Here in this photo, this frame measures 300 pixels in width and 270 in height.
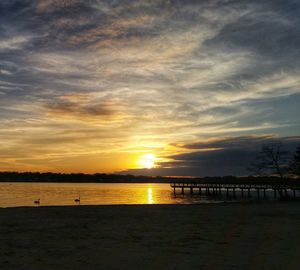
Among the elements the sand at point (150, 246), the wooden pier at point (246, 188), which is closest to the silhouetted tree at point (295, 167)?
the wooden pier at point (246, 188)

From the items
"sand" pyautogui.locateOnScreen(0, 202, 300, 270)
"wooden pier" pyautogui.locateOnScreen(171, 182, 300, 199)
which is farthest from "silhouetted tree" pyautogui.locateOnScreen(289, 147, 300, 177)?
"sand" pyautogui.locateOnScreen(0, 202, 300, 270)

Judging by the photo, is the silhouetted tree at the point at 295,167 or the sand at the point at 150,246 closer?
the sand at the point at 150,246

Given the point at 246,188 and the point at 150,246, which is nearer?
the point at 150,246

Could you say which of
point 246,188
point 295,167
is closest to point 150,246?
point 295,167

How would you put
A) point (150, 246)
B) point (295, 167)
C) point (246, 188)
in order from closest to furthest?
point (150, 246), point (295, 167), point (246, 188)

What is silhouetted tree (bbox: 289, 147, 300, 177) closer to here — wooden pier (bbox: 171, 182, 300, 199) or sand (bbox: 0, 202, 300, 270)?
wooden pier (bbox: 171, 182, 300, 199)

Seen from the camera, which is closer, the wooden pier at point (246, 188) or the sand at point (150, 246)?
the sand at point (150, 246)

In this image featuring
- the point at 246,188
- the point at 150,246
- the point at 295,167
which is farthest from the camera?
the point at 246,188

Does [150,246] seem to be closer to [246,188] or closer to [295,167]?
[295,167]

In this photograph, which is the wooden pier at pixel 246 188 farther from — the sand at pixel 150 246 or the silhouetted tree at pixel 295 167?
the sand at pixel 150 246

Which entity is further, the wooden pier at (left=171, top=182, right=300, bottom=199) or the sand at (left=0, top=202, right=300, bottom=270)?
the wooden pier at (left=171, top=182, right=300, bottom=199)

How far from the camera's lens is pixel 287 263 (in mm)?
9438

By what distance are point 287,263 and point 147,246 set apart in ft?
13.9

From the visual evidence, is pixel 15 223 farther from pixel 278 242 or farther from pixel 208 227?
pixel 278 242
